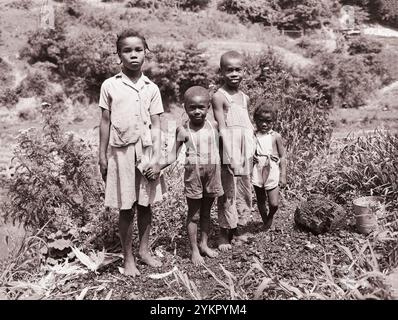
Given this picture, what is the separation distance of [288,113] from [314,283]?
9.70 ft

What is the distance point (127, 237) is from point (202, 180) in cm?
68

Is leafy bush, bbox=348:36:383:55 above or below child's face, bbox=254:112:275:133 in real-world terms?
below

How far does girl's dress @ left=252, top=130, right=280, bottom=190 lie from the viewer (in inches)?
151

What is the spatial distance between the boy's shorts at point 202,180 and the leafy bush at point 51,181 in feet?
3.71

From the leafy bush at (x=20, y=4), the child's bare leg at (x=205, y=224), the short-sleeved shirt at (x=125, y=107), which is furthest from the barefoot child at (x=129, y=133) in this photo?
the leafy bush at (x=20, y=4)

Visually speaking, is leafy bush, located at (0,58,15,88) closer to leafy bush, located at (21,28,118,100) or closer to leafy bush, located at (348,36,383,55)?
leafy bush, located at (21,28,118,100)

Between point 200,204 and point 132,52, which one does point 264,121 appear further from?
point 132,52

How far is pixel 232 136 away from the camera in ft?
11.7

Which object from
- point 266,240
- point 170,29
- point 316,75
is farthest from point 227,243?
point 170,29

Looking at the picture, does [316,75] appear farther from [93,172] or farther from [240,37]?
[93,172]

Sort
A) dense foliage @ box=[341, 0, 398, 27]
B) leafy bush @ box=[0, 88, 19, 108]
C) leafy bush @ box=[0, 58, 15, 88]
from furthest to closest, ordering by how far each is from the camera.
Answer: dense foliage @ box=[341, 0, 398, 27], leafy bush @ box=[0, 58, 15, 88], leafy bush @ box=[0, 88, 19, 108]

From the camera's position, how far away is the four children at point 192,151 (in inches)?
123

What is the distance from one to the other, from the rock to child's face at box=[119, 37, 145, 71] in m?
1.88

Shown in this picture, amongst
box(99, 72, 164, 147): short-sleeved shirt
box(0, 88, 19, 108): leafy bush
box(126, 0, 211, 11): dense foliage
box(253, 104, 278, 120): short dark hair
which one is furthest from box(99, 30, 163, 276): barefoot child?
box(126, 0, 211, 11): dense foliage
